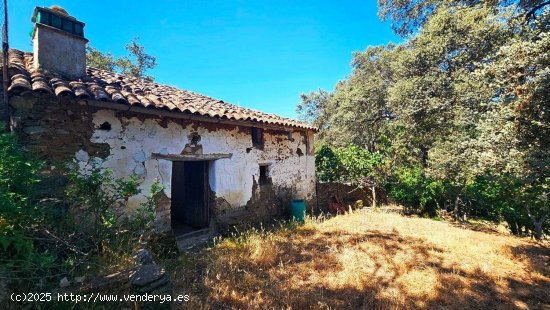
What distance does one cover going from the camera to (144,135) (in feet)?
16.8

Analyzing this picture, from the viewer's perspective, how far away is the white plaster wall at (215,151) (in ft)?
15.6

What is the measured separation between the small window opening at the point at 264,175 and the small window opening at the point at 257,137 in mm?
754

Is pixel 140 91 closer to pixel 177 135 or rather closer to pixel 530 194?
pixel 177 135

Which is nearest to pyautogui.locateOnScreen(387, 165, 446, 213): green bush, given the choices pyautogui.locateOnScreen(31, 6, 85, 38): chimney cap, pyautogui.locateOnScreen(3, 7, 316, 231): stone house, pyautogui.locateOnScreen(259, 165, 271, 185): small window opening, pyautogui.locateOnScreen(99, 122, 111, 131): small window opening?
pyautogui.locateOnScreen(3, 7, 316, 231): stone house

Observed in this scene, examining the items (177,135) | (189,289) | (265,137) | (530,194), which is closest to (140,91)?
(177,135)

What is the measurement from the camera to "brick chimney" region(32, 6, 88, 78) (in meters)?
4.66

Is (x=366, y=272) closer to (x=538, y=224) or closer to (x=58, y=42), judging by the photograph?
(x=538, y=224)

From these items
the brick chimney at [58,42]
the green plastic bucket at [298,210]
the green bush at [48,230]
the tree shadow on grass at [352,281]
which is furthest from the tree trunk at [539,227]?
the brick chimney at [58,42]

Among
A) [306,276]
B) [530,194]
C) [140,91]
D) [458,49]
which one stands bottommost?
[306,276]

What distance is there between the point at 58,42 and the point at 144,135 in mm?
2334

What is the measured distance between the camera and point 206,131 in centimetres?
621

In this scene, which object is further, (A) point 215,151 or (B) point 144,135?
(A) point 215,151

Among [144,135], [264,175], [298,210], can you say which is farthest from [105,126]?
[298,210]

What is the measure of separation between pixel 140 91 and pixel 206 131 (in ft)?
5.49
